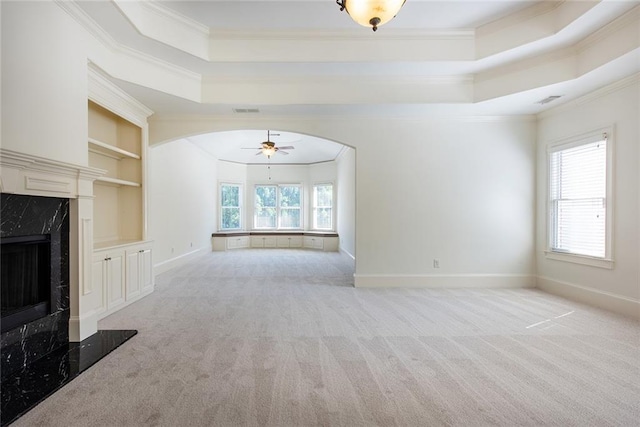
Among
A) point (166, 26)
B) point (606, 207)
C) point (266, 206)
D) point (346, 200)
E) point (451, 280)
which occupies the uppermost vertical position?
point (166, 26)

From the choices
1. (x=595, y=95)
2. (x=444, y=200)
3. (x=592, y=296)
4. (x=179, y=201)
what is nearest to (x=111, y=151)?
(x=179, y=201)

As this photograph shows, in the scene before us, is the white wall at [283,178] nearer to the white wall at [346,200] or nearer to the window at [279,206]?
the window at [279,206]

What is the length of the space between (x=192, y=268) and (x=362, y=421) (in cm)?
587

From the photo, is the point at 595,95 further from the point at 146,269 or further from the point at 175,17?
the point at 146,269

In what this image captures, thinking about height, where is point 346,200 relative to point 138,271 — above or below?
above

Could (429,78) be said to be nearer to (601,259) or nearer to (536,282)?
(601,259)

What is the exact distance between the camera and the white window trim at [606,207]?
412 cm

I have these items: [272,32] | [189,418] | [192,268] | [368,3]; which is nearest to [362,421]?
[189,418]

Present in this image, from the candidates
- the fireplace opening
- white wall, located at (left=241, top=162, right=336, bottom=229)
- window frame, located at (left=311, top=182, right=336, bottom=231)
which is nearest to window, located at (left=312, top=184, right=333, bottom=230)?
window frame, located at (left=311, top=182, right=336, bottom=231)

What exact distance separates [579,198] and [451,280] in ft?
7.06

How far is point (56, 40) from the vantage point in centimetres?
281

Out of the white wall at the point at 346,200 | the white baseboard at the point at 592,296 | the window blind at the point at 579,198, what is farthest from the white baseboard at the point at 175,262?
the window blind at the point at 579,198

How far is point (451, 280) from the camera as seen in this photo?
17.7ft

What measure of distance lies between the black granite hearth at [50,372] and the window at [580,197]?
228 inches
